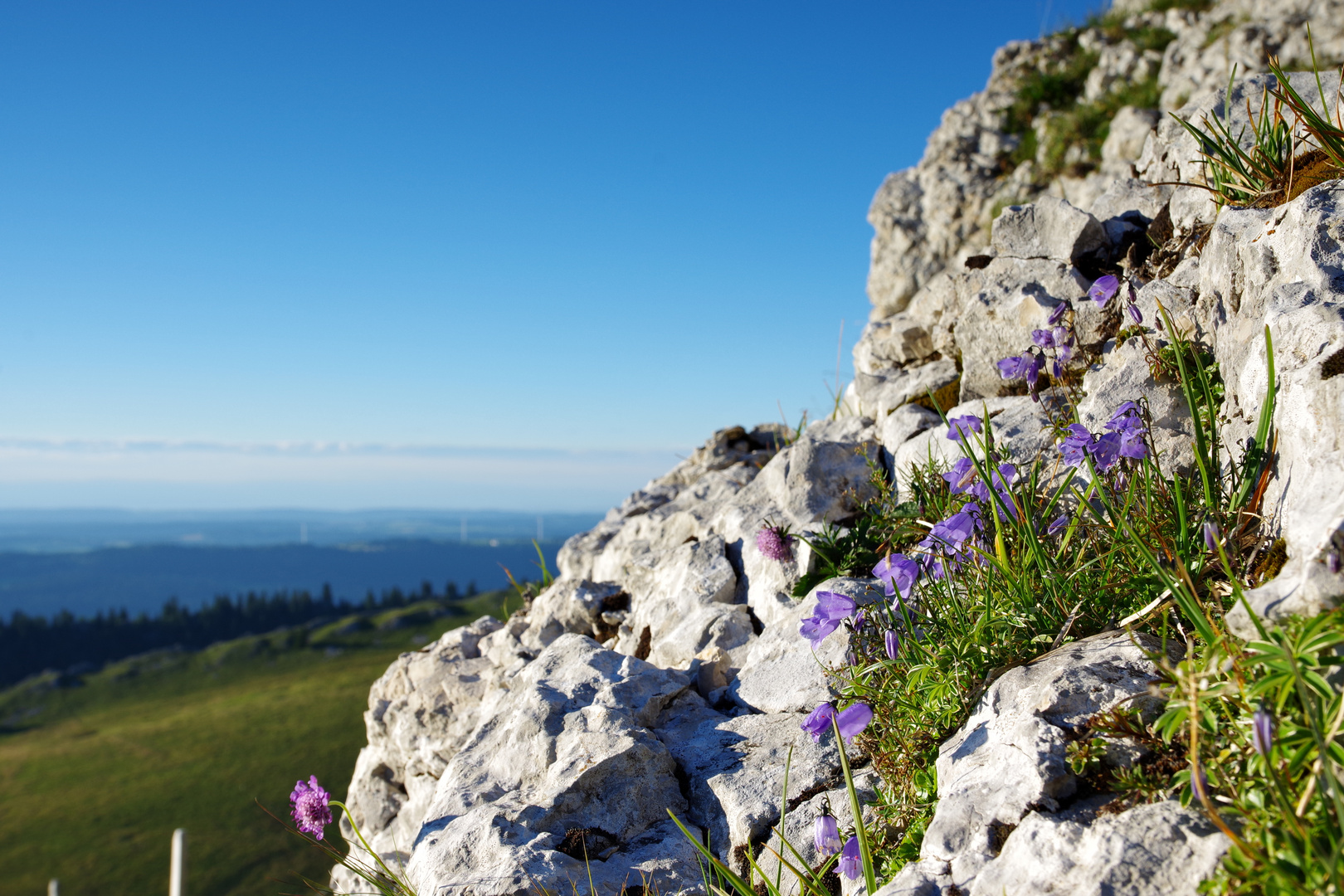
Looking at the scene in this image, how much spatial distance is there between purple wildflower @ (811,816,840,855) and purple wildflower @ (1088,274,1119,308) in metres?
4.41

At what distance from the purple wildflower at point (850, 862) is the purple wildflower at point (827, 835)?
13 centimetres

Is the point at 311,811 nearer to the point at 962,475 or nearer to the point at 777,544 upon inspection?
the point at 777,544

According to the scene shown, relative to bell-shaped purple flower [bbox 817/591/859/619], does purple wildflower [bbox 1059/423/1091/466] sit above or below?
above

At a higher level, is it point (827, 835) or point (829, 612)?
point (829, 612)

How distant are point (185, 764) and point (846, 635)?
137m

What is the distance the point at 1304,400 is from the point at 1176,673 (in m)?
1.82

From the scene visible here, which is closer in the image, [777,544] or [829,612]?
[829,612]

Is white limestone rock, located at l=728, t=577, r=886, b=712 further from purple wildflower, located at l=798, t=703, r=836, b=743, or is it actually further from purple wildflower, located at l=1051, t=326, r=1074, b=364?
purple wildflower, located at l=1051, t=326, r=1074, b=364

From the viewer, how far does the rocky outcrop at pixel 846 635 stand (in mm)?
3568

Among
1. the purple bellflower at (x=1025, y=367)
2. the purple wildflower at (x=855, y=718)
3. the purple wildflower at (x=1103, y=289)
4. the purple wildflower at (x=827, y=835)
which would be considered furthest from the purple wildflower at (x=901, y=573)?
the purple wildflower at (x=1103, y=289)

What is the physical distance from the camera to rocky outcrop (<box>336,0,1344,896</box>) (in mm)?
3568

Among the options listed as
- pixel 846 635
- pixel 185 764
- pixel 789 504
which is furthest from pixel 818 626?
pixel 185 764

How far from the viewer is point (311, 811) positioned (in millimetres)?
5191

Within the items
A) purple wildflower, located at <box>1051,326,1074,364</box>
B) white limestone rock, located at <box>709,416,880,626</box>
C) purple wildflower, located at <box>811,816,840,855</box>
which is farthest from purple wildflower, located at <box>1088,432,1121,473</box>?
purple wildflower, located at <box>811,816,840,855</box>
